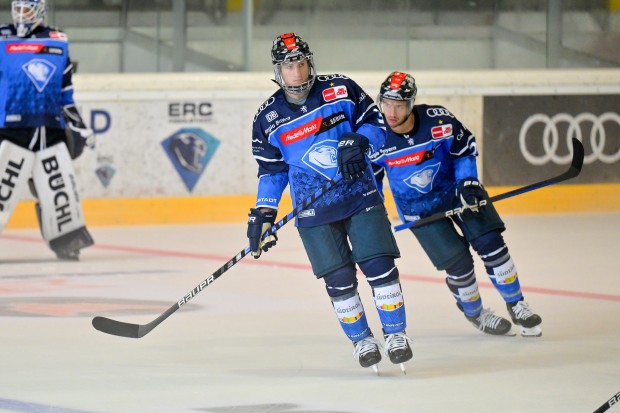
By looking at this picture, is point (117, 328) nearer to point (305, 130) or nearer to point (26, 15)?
point (305, 130)

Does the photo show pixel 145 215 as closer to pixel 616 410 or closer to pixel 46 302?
pixel 46 302

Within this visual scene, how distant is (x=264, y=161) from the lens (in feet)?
17.1

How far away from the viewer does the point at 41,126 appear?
8.70 metres

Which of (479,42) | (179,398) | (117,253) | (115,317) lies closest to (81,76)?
(117,253)

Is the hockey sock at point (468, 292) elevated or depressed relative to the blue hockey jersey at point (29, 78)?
depressed

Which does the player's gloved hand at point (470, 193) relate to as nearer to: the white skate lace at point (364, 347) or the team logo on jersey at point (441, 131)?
the team logo on jersey at point (441, 131)

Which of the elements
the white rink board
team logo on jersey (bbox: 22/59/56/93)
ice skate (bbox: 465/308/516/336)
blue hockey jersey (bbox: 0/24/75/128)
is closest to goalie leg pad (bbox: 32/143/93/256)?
blue hockey jersey (bbox: 0/24/75/128)

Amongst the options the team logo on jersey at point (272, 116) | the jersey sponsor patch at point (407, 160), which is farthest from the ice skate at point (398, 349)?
the jersey sponsor patch at point (407, 160)

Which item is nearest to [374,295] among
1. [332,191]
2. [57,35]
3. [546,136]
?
[332,191]

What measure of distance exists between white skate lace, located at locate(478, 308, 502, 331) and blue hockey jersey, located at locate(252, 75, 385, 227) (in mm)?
925

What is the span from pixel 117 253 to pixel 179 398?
14.8 feet

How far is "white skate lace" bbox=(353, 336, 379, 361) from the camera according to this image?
196 inches

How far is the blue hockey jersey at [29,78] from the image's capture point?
865 cm

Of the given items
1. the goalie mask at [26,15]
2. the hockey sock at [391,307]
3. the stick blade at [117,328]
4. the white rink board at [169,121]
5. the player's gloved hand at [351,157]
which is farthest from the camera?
the white rink board at [169,121]
